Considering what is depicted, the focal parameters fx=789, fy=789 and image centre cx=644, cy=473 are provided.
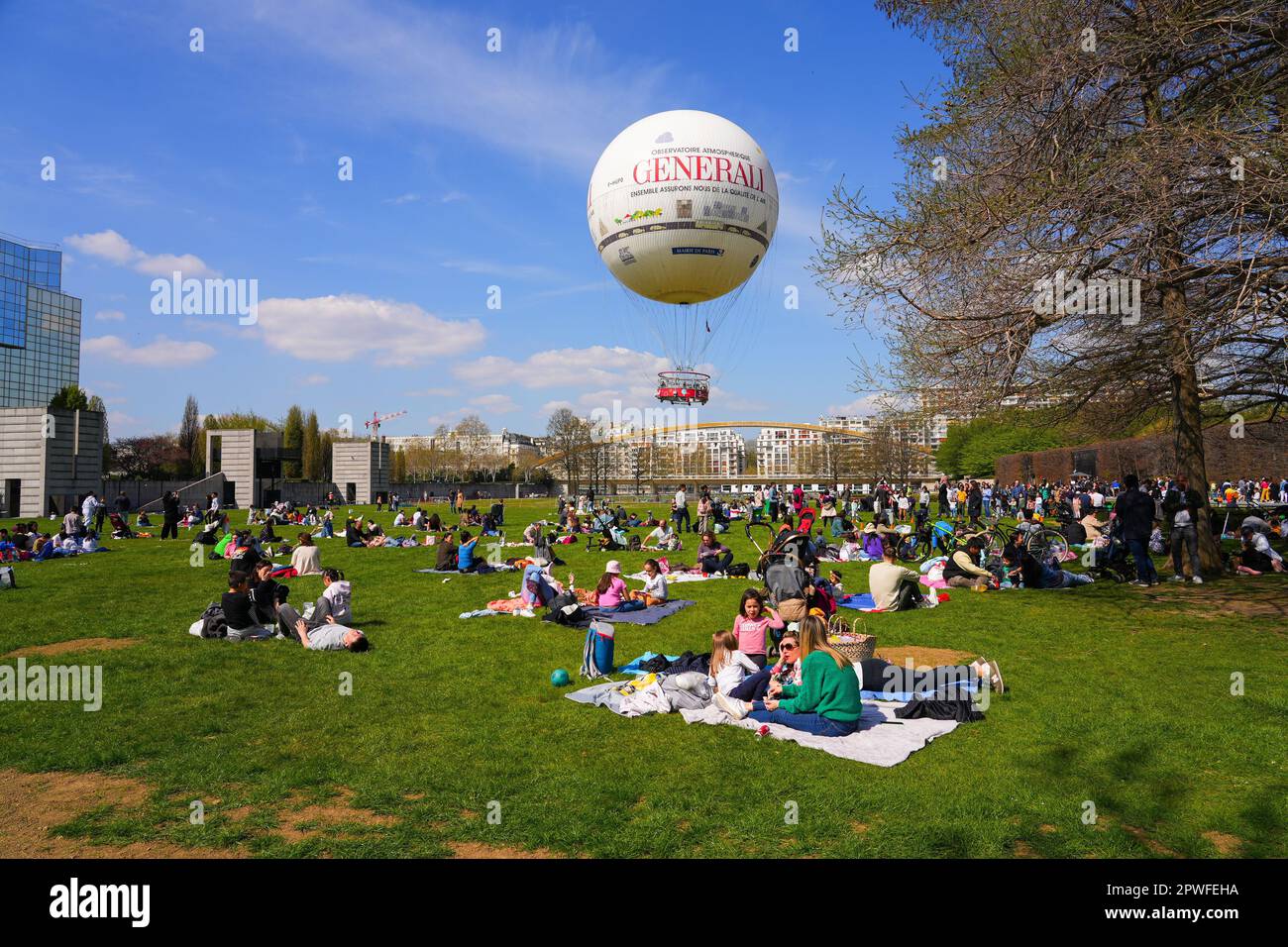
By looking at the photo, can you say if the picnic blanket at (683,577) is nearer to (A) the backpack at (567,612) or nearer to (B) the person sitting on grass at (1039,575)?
(A) the backpack at (567,612)

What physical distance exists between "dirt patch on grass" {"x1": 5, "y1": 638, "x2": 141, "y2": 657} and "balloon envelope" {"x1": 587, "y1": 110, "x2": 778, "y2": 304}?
55.4 feet

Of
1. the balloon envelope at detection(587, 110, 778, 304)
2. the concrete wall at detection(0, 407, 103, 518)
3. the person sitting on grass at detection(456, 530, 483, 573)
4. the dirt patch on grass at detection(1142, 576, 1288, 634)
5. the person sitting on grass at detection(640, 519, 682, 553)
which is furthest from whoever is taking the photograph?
the concrete wall at detection(0, 407, 103, 518)

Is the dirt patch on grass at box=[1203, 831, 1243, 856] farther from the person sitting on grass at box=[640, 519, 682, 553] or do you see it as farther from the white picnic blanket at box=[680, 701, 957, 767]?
the person sitting on grass at box=[640, 519, 682, 553]

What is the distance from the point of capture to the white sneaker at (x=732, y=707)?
7539mm

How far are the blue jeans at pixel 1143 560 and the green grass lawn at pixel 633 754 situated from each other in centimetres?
251

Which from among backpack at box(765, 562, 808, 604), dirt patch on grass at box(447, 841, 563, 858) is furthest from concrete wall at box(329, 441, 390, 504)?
dirt patch on grass at box(447, 841, 563, 858)

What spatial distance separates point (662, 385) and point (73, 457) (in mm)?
30653

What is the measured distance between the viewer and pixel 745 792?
5.80m

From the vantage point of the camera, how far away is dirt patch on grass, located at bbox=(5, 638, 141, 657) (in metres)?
10.4

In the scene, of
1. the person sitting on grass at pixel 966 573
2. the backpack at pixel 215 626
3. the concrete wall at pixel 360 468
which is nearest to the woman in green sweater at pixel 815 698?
the backpack at pixel 215 626

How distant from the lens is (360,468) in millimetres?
57344
